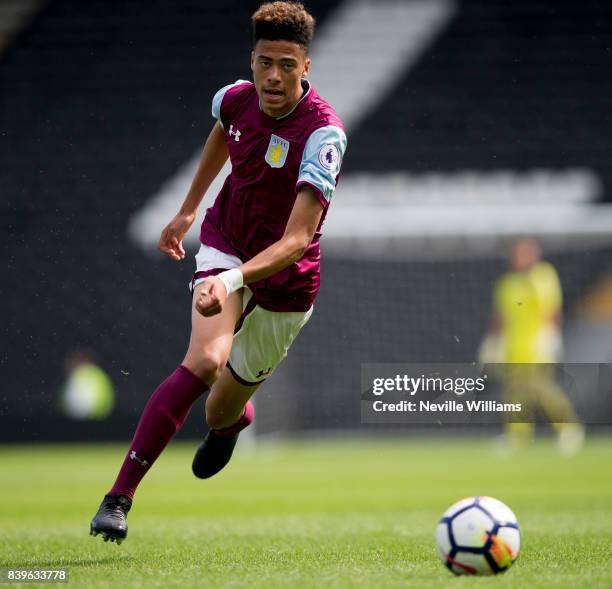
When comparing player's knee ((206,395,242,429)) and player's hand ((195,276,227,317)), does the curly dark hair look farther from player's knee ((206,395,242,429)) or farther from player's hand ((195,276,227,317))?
player's knee ((206,395,242,429))

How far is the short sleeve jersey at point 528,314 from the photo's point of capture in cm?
1178

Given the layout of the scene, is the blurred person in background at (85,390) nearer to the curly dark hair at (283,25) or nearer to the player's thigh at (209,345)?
the player's thigh at (209,345)

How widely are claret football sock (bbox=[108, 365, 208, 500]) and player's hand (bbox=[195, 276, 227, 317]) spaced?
614mm

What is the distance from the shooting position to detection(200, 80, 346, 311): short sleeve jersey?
13.6 ft

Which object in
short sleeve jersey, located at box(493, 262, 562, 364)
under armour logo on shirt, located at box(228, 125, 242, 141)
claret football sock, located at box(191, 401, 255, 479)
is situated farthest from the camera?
short sleeve jersey, located at box(493, 262, 562, 364)

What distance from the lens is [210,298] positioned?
11.4ft

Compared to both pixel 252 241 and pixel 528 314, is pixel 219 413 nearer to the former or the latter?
pixel 252 241

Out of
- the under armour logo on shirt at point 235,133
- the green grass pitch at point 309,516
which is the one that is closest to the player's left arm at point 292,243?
the under armour logo on shirt at point 235,133

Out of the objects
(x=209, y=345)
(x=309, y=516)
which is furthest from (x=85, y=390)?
(x=209, y=345)

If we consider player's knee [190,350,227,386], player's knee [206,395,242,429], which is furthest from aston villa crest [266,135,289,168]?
player's knee [206,395,242,429]

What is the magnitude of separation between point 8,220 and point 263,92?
13.1m

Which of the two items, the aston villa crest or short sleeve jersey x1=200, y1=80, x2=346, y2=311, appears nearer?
short sleeve jersey x1=200, y1=80, x2=346, y2=311

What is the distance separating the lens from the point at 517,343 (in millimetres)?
12477
